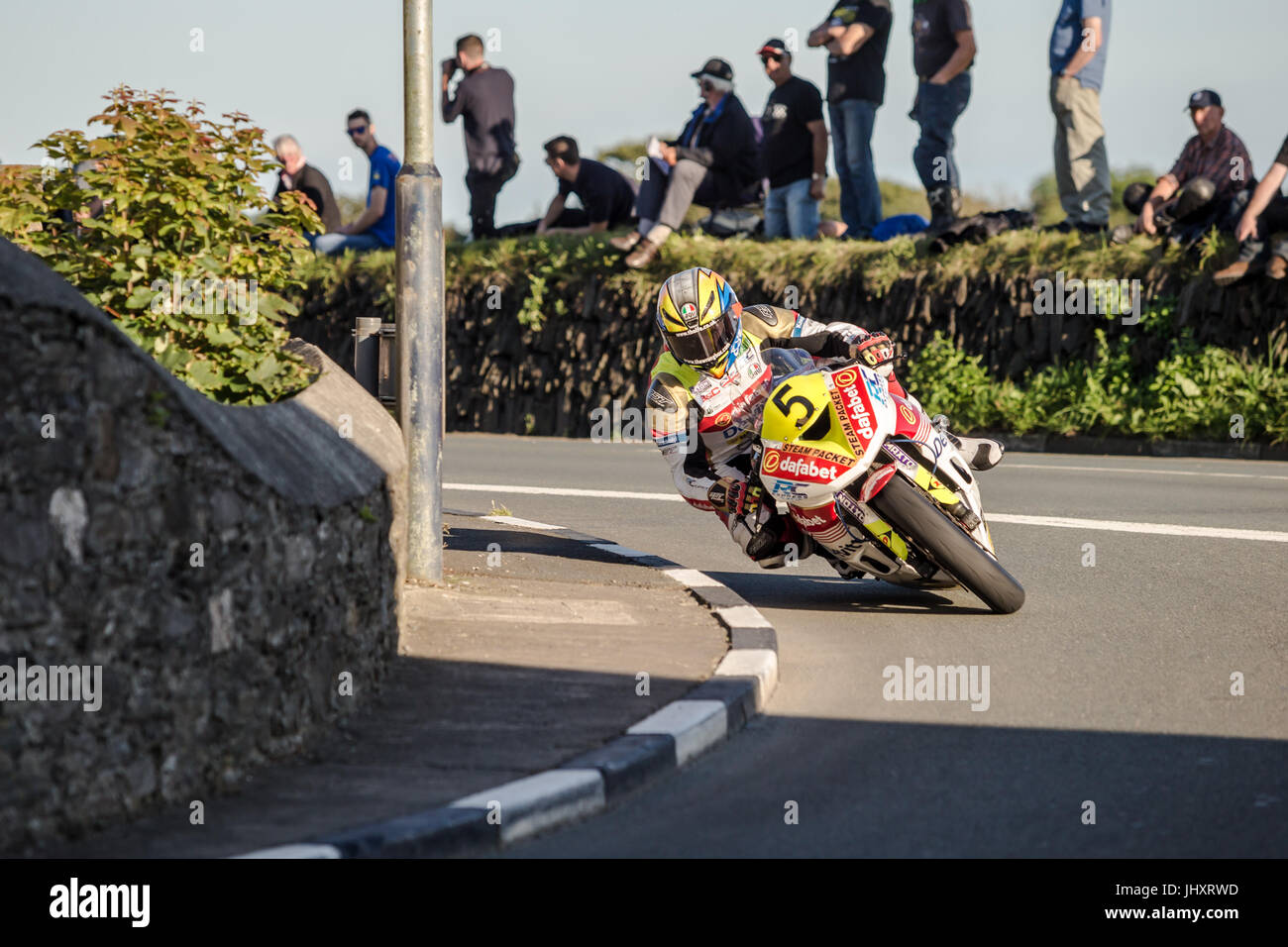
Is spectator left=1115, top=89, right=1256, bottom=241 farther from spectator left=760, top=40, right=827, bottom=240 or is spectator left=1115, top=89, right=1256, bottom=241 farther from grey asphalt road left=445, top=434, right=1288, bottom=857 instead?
grey asphalt road left=445, top=434, right=1288, bottom=857

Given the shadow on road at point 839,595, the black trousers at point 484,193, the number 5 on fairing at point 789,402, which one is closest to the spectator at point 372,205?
the black trousers at point 484,193

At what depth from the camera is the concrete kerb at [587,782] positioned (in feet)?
14.3

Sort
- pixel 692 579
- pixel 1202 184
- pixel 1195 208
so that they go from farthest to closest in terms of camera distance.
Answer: pixel 1195 208, pixel 1202 184, pixel 692 579

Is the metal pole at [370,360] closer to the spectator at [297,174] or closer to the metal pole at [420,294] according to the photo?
the metal pole at [420,294]

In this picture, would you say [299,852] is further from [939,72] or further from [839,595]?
[939,72]

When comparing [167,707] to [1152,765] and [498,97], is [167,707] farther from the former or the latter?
[498,97]

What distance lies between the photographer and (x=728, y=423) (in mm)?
8742

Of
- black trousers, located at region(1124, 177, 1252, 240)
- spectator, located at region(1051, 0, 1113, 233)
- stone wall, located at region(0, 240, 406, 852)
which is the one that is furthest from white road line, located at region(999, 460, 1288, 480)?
stone wall, located at region(0, 240, 406, 852)

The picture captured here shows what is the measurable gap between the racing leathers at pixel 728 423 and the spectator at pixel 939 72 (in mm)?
8790

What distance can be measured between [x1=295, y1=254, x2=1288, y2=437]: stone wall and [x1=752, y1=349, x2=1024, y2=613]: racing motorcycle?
375 inches

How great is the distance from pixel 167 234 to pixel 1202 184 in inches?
473

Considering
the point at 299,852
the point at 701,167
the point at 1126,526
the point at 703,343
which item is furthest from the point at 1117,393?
the point at 299,852

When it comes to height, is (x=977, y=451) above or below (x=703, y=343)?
below
